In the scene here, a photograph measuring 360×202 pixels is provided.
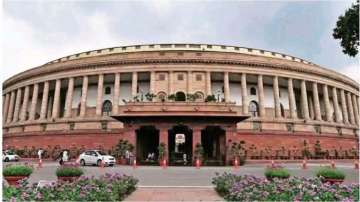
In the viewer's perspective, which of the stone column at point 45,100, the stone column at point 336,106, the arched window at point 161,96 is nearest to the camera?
the arched window at point 161,96

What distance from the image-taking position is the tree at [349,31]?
19.8 meters

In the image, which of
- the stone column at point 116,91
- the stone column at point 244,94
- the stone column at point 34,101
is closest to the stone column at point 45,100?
the stone column at point 34,101

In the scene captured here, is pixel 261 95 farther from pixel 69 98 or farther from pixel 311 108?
pixel 69 98

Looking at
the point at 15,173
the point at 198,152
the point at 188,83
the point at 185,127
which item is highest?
the point at 188,83

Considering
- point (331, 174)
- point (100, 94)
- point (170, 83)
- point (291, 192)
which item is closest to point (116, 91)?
point (100, 94)

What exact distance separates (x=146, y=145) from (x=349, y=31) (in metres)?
24.1

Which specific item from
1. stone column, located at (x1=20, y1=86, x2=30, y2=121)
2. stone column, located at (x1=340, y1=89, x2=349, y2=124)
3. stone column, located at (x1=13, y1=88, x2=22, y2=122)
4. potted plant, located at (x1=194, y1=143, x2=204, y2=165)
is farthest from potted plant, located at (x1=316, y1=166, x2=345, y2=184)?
stone column, located at (x1=13, y1=88, x2=22, y2=122)

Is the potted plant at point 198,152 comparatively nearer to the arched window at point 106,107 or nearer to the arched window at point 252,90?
the arched window at point 106,107

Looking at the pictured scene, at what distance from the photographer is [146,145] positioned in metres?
39.1

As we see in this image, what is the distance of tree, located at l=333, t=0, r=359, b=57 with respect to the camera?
19781mm

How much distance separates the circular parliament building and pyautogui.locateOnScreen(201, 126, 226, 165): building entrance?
7621mm

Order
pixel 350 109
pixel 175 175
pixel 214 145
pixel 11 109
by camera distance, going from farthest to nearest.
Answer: pixel 11 109 < pixel 350 109 < pixel 214 145 < pixel 175 175

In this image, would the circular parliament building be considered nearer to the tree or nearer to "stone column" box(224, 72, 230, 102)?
"stone column" box(224, 72, 230, 102)

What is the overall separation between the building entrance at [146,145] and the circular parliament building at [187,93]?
23.9ft
